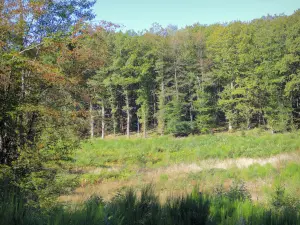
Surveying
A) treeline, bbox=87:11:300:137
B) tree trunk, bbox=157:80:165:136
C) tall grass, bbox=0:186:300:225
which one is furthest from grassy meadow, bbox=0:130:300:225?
tree trunk, bbox=157:80:165:136

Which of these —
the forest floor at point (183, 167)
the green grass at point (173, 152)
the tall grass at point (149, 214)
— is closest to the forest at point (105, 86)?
the tall grass at point (149, 214)

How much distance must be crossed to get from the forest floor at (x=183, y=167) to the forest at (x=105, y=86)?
66 cm

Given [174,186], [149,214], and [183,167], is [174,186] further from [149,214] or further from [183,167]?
[149,214]

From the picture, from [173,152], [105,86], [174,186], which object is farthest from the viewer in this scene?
[173,152]

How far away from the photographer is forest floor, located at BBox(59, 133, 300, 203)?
10695 mm

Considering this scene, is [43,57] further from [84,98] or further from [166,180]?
[166,180]

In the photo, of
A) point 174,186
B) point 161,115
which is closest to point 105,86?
point 174,186

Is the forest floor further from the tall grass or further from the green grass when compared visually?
the tall grass

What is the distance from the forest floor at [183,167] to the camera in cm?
1070

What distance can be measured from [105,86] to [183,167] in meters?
7.41

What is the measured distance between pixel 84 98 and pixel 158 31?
60.2m

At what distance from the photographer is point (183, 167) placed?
652 inches

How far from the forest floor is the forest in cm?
66

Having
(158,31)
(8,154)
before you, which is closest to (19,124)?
(8,154)
